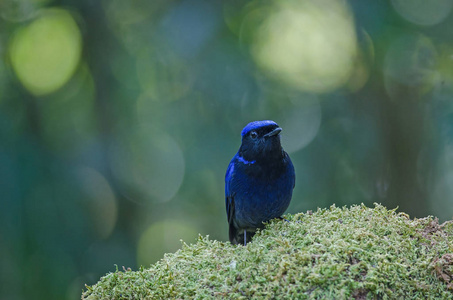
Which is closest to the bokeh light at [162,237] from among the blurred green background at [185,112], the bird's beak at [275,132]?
the blurred green background at [185,112]

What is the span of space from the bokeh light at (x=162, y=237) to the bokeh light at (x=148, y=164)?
2.29 feet

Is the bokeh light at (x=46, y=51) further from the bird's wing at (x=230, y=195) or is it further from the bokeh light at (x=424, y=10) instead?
the bokeh light at (x=424, y=10)

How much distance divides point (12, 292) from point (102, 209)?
182cm

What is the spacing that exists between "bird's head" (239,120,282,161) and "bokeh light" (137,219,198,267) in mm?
4740

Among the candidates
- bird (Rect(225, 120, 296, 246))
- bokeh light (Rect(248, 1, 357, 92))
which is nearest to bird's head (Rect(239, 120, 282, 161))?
bird (Rect(225, 120, 296, 246))

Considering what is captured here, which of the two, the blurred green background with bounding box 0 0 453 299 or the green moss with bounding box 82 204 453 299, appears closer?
the green moss with bounding box 82 204 453 299

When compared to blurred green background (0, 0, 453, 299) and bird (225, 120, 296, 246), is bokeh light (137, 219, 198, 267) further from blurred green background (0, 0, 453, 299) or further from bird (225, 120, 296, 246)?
bird (225, 120, 296, 246)

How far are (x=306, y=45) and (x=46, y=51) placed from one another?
482cm

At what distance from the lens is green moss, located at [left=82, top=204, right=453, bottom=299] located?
81.6 inches

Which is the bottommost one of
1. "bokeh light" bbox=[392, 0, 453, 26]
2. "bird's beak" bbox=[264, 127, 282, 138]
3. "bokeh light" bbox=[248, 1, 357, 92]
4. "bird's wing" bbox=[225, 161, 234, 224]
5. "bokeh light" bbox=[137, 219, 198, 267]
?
"bird's wing" bbox=[225, 161, 234, 224]

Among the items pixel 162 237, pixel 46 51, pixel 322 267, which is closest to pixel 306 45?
pixel 162 237

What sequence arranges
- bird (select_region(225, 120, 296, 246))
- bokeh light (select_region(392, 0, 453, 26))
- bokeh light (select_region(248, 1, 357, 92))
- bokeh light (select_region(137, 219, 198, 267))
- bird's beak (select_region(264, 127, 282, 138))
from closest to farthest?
1. bird's beak (select_region(264, 127, 282, 138))
2. bird (select_region(225, 120, 296, 246))
3. bokeh light (select_region(392, 0, 453, 26))
4. bokeh light (select_region(248, 1, 357, 92))
5. bokeh light (select_region(137, 219, 198, 267))

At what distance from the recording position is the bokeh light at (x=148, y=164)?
7473mm

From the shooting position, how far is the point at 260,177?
11.2 ft
